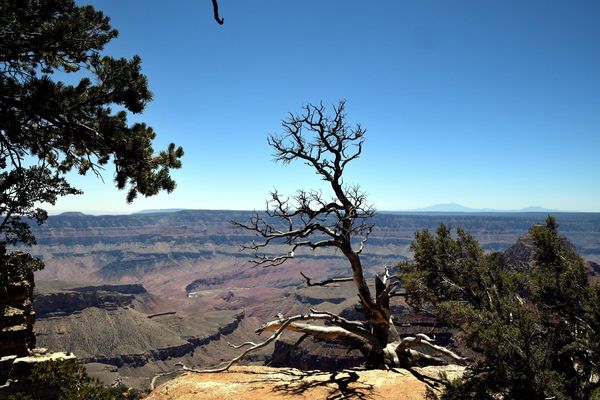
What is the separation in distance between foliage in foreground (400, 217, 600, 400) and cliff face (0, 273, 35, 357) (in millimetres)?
23487

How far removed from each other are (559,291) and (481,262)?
2952 millimetres

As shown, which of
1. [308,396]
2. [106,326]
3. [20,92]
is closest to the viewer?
[20,92]

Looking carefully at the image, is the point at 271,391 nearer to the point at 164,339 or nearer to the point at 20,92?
the point at 20,92

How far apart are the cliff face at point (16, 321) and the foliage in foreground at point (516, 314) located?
77.1ft

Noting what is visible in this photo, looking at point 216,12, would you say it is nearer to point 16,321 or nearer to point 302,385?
point 302,385

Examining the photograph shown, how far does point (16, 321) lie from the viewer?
25641 mm

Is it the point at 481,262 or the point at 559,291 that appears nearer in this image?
the point at 559,291

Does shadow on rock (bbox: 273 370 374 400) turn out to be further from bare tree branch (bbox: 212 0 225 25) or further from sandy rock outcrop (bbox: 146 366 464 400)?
bare tree branch (bbox: 212 0 225 25)

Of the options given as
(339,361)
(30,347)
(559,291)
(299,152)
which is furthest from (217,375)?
(339,361)

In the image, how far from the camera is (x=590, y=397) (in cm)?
1173

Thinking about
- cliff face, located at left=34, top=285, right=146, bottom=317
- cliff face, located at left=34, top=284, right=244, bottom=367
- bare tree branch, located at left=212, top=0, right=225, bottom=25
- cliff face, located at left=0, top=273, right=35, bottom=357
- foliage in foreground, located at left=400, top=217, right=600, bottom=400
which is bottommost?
cliff face, located at left=34, top=284, right=244, bottom=367

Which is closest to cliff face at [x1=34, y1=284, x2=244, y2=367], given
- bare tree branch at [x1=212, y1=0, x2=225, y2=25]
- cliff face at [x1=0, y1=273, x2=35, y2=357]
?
cliff face at [x1=0, y1=273, x2=35, y2=357]

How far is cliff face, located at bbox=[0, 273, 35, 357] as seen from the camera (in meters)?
24.5

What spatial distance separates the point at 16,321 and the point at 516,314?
28.1 m
